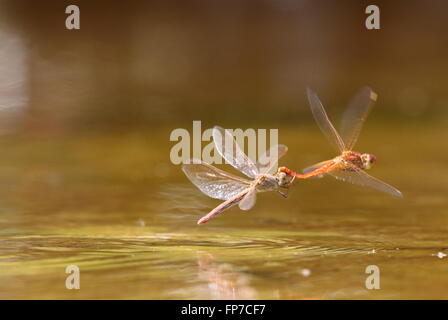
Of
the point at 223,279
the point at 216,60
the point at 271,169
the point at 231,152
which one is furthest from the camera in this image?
the point at 216,60

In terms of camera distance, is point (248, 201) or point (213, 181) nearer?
point (248, 201)

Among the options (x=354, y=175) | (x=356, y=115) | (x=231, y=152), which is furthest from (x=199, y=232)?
(x=356, y=115)

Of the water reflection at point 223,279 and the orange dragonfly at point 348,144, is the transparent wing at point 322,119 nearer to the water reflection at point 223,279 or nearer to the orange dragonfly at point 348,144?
the orange dragonfly at point 348,144

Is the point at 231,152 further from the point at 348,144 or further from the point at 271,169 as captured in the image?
the point at 348,144

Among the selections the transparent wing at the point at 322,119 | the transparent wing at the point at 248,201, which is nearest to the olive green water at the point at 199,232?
the transparent wing at the point at 248,201

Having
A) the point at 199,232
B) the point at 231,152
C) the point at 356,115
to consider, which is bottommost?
the point at 199,232

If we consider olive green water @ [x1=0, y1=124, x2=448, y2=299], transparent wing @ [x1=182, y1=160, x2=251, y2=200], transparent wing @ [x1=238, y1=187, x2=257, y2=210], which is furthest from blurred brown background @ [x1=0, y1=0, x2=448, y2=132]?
transparent wing @ [x1=238, y1=187, x2=257, y2=210]

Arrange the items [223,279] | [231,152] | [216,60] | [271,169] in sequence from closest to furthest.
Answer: [223,279] < [271,169] < [231,152] < [216,60]
